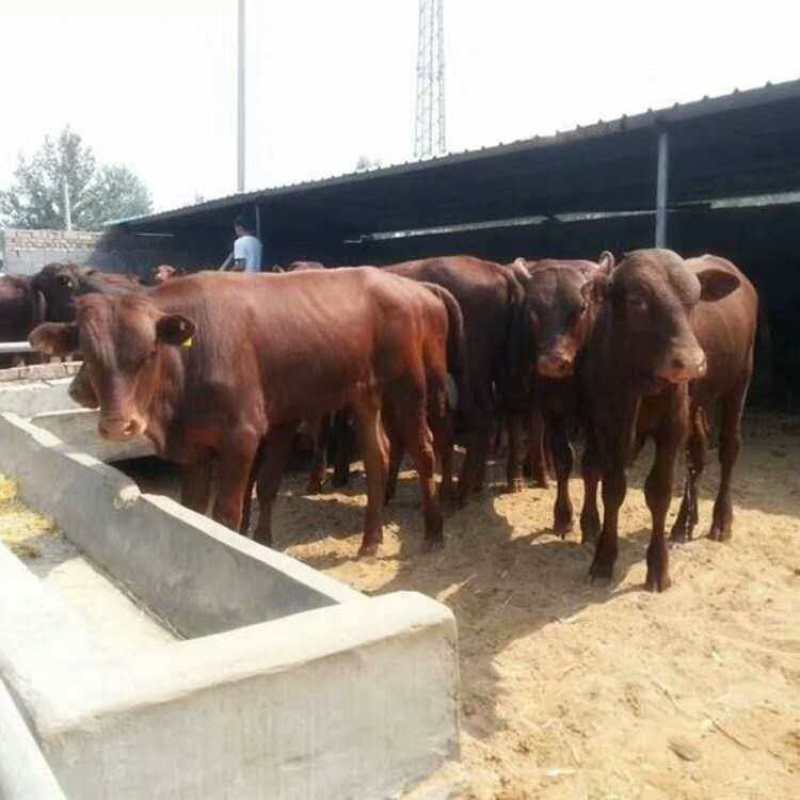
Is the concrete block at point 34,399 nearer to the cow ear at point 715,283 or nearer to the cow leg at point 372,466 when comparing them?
the cow leg at point 372,466

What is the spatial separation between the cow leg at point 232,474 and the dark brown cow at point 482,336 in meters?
2.30

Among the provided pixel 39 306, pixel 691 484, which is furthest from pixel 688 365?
pixel 39 306

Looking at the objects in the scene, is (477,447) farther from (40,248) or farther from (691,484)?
(40,248)

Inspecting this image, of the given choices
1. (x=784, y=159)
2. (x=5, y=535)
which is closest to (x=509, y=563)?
(x=5, y=535)

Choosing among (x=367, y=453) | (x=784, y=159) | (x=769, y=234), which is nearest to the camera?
(x=367, y=453)

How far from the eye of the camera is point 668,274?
4.36 meters

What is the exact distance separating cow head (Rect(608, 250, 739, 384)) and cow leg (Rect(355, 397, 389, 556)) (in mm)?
1679

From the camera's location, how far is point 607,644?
3.98 meters

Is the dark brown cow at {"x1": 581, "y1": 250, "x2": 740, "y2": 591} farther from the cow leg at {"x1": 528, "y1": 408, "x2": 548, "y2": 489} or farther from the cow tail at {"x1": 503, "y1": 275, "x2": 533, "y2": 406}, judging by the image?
the cow leg at {"x1": 528, "y1": 408, "x2": 548, "y2": 489}

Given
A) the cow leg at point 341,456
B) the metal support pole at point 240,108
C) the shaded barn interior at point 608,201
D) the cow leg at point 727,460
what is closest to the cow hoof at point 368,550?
the cow leg at point 341,456

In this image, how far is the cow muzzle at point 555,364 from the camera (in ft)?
16.0

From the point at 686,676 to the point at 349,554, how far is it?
8.21ft

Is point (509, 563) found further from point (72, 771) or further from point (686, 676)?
point (72, 771)

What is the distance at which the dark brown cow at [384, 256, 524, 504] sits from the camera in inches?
257
